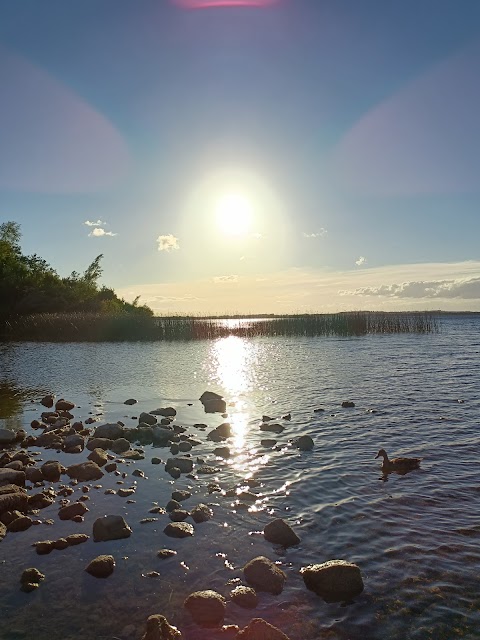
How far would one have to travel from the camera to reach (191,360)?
4003cm

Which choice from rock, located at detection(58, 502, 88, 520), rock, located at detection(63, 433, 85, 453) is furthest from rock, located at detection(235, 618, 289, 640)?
rock, located at detection(63, 433, 85, 453)

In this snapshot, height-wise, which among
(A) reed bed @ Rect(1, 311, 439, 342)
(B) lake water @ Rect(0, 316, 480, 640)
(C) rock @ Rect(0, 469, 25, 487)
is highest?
(A) reed bed @ Rect(1, 311, 439, 342)

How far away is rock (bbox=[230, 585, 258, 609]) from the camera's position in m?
6.32

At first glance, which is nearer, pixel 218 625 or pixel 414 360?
pixel 218 625

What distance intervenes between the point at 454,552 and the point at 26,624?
6.55 m

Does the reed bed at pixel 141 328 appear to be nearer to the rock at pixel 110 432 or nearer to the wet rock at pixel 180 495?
the rock at pixel 110 432

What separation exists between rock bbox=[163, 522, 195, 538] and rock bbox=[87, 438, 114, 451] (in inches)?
236

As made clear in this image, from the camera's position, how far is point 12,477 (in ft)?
34.8

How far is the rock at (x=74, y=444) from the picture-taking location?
13656mm

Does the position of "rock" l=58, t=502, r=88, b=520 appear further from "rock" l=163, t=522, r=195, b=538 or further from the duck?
the duck

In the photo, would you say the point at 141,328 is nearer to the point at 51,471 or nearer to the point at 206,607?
the point at 51,471

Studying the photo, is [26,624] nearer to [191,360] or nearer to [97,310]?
[191,360]

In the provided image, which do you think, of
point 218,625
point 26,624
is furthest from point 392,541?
point 26,624

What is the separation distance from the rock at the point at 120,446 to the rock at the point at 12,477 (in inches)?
127
